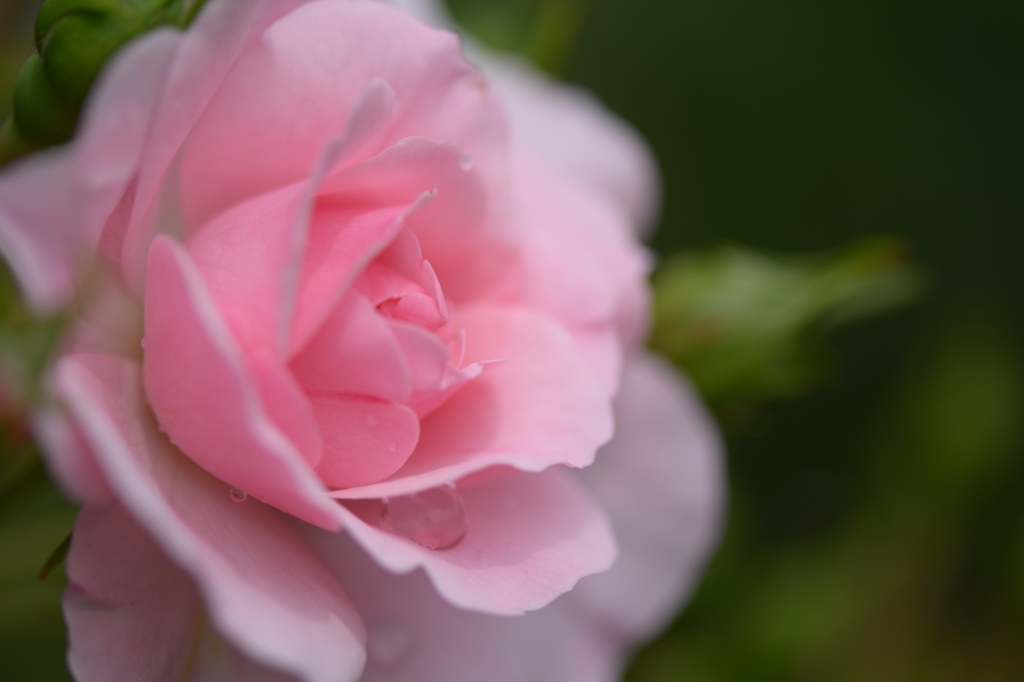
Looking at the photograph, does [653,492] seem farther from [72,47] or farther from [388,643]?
[72,47]

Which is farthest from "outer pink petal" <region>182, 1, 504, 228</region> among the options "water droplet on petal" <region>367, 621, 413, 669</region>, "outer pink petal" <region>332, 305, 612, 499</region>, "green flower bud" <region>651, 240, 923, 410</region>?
"green flower bud" <region>651, 240, 923, 410</region>

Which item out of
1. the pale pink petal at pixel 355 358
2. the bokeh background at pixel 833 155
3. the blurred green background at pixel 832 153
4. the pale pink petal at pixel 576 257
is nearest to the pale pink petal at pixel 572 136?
the pale pink petal at pixel 576 257

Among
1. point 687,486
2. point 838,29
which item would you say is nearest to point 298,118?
point 687,486

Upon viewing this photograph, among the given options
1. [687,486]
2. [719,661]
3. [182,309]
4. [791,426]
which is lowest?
[791,426]

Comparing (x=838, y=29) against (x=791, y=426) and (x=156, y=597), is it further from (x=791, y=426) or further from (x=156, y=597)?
(x=156, y=597)

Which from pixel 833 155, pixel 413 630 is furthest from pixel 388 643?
pixel 833 155

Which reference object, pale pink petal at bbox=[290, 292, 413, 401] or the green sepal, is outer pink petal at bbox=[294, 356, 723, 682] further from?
the green sepal
